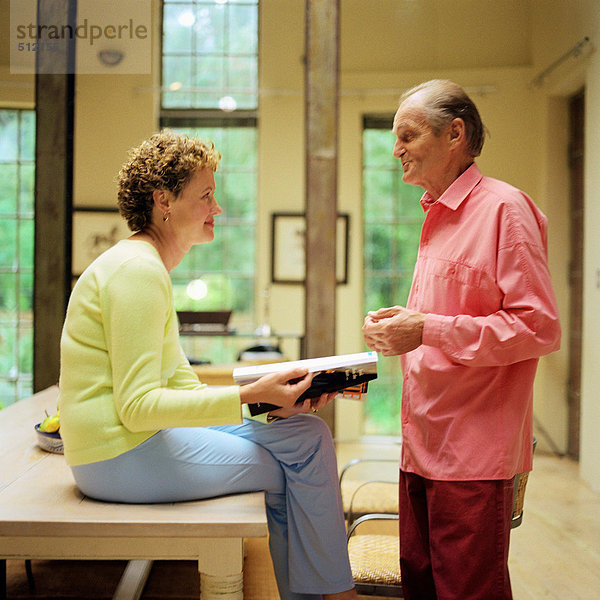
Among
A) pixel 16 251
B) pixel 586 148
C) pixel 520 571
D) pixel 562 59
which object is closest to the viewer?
pixel 520 571

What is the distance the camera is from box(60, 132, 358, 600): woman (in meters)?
1.53

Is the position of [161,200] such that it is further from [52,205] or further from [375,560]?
[52,205]

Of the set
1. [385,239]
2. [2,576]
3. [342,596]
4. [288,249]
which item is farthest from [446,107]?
[385,239]

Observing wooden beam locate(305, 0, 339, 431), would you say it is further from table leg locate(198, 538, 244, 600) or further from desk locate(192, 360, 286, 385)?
desk locate(192, 360, 286, 385)

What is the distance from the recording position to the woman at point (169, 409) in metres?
1.53

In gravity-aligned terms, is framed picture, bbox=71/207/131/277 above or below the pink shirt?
above

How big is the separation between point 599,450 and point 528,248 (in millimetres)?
3493

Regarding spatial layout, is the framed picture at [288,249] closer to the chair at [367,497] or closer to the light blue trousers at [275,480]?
the chair at [367,497]

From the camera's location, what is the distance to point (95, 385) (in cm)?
157

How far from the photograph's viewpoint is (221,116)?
6.82 meters

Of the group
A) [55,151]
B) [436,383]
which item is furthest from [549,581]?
[55,151]

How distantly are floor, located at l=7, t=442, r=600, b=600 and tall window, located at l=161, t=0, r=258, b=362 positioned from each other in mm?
3558

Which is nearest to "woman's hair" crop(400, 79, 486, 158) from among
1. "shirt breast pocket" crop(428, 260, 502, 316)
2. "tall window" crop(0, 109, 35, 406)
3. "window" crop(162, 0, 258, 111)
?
"shirt breast pocket" crop(428, 260, 502, 316)

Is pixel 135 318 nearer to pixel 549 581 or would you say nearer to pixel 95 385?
pixel 95 385
